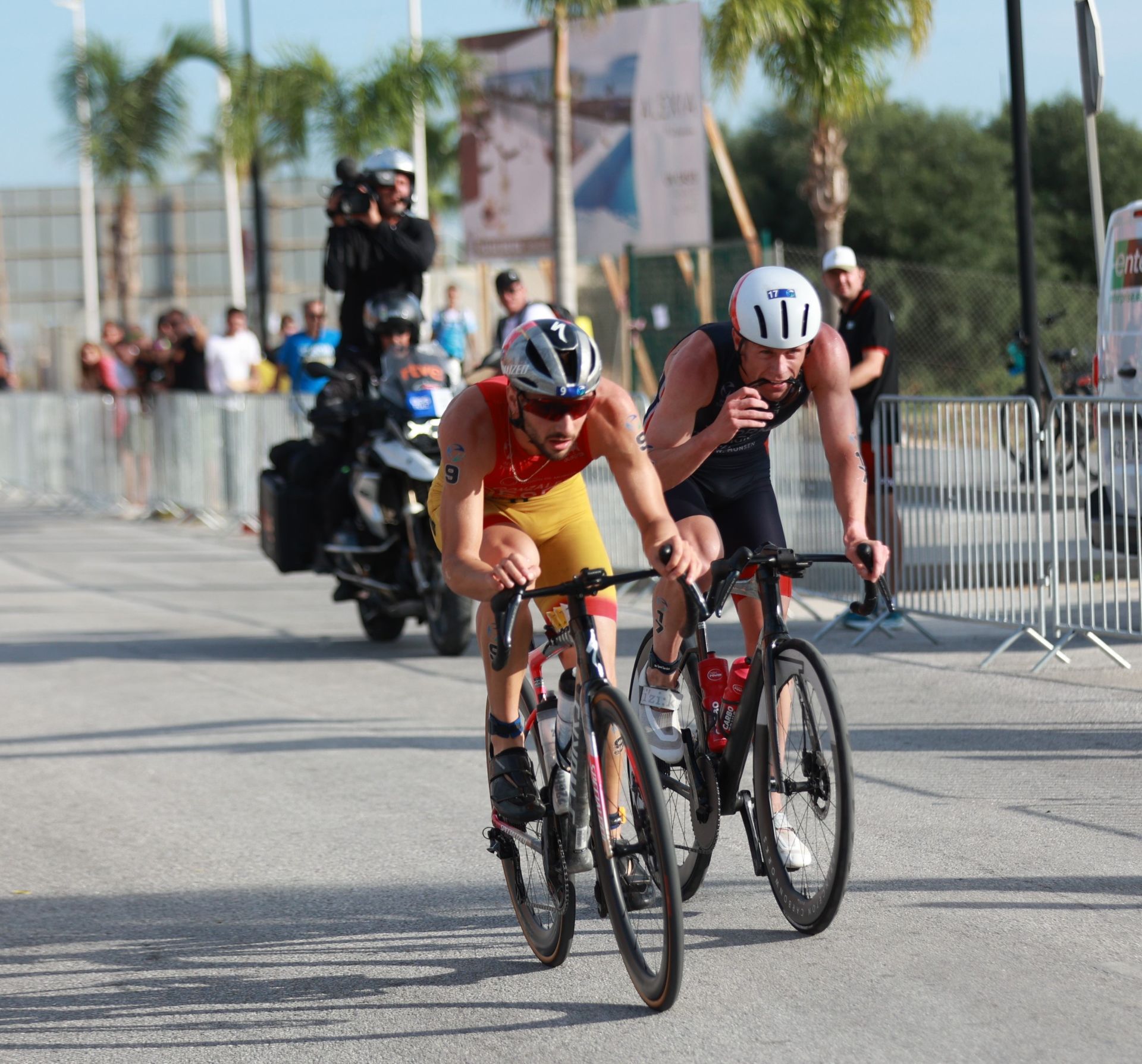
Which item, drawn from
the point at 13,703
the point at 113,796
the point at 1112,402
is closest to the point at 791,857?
the point at 113,796

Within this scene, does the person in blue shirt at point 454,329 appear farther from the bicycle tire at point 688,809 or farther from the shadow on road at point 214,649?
the bicycle tire at point 688,809

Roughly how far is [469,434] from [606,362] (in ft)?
72.3

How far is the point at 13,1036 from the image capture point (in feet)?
15.0

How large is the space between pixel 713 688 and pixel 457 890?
1.11 metres

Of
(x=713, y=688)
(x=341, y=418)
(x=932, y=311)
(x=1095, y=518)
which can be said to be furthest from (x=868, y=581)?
(x=932, y=311)

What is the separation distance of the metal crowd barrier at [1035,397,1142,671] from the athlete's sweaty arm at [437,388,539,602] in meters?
4.73

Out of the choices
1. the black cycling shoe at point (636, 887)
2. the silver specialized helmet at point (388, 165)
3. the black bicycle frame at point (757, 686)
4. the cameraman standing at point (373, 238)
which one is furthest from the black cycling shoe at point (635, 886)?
the silver specialized helmet at point (388, 165)

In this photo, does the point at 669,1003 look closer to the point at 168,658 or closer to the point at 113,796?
the point at 113,796

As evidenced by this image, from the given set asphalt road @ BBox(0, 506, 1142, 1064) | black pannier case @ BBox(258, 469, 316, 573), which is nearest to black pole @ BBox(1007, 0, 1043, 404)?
asphalt road @ BBox(0, 506, 1142, 1064)

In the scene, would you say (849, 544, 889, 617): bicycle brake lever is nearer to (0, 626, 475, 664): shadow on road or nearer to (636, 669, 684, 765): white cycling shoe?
(636, 669, 684, 765): white cycling shoe

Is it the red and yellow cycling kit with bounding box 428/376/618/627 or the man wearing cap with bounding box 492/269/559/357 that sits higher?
the man wearing cap with bounding box 492/269/559/357

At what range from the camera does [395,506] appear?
10641 millimetres

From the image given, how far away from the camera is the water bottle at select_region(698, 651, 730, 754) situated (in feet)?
17.3

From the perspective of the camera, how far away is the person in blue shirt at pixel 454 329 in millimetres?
14820
